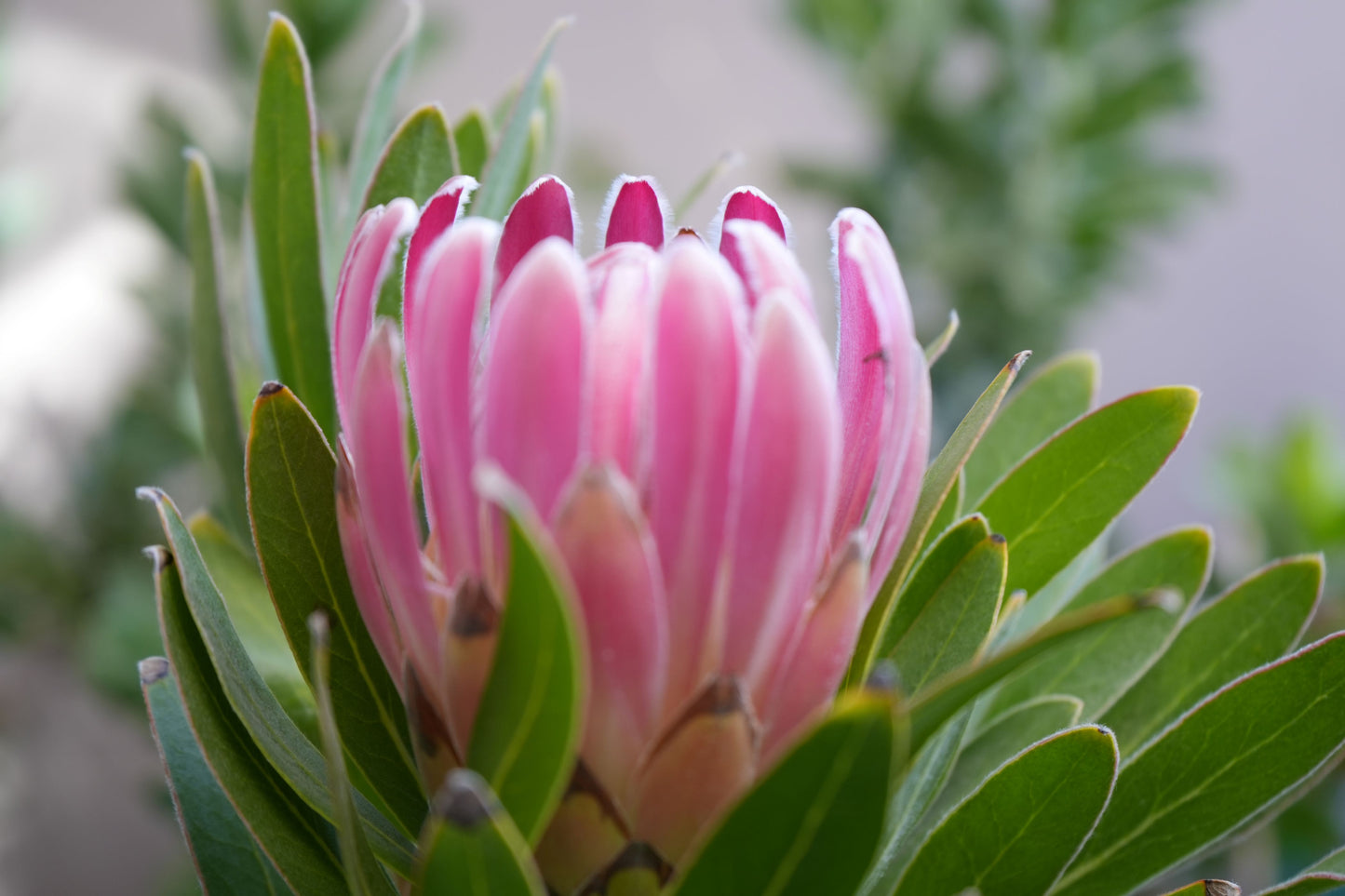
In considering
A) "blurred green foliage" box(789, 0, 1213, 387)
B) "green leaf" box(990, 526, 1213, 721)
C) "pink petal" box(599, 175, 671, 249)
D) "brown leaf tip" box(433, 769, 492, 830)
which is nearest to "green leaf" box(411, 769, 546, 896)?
"brown leaf tip" box(433, 769, 492, 830)

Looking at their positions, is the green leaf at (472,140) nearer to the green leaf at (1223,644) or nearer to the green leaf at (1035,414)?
the green leaf at (1035,414)

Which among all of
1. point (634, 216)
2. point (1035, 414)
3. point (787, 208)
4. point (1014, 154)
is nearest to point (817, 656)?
point (634, 216)

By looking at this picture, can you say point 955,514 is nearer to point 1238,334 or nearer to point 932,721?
point 932,721

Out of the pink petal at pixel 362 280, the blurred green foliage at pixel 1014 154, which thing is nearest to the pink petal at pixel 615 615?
the pink petal at pixel 362 280

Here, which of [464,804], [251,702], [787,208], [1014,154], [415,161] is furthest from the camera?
[787,208]

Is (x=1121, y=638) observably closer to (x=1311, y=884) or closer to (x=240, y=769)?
(x=1311, y=884)

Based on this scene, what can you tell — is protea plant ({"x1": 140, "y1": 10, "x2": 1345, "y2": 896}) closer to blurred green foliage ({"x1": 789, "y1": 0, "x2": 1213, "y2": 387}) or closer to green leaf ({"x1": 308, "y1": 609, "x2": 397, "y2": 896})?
green leaf ({"x1": 308, "y1": 609, "x2": 397, "y2": 896})
